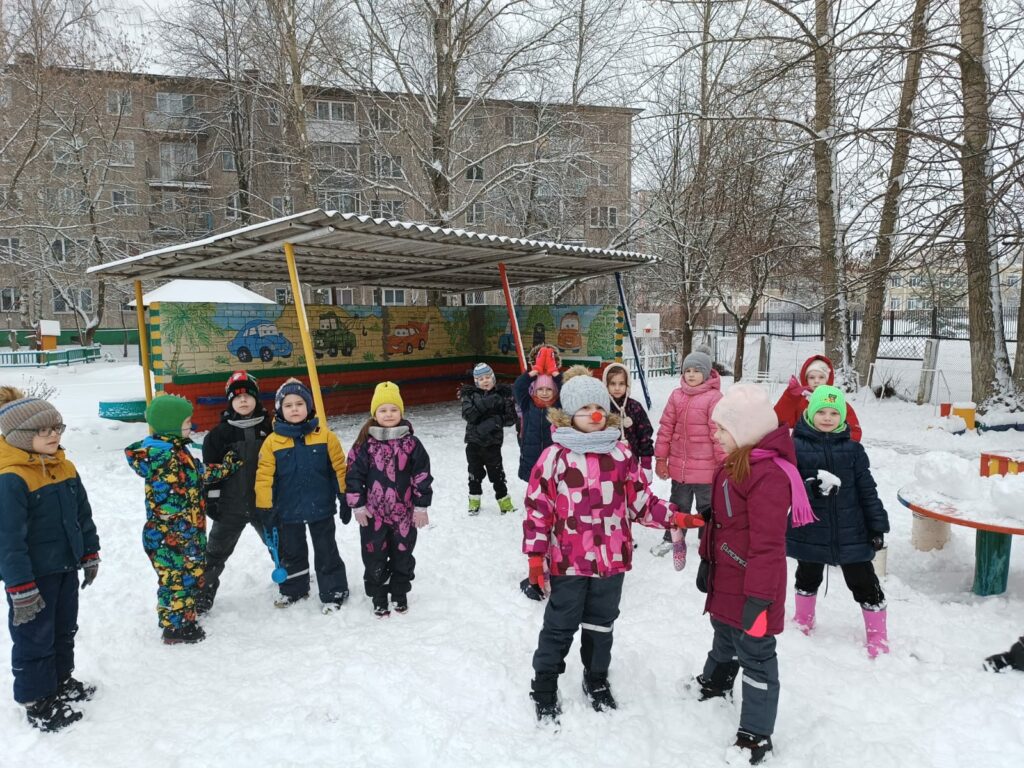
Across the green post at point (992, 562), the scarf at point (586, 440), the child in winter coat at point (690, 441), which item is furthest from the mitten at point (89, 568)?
the green post at point (992, 562)

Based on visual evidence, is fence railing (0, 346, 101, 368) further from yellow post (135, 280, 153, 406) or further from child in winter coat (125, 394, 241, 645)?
child in winter coat (125, 394, 241, 645)

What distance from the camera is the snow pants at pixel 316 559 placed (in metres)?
4.33

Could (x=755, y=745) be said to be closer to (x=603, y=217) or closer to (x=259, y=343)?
(x=259, y=343)

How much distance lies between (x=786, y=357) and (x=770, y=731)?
861 inches

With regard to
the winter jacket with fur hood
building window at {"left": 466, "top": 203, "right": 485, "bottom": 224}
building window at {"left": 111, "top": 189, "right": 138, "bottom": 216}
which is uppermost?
building window at {"left": 111, "top": 189, "right": 138, "bottom": 216}

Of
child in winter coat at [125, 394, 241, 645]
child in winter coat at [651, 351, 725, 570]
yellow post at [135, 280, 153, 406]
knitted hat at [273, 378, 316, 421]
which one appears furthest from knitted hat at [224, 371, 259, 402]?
yellow post at [135, 280, 153, 406]

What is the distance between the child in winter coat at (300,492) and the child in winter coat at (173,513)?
439 mm

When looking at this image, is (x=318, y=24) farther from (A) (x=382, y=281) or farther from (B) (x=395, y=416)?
(B) (x=395, y=416)

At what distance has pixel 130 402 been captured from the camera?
1024 centimetres

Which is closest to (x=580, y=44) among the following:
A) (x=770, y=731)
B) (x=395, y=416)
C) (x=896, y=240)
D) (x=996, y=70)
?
(x=896, y=240)

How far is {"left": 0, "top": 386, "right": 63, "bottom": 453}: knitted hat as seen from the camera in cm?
304

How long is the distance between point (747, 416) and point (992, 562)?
9.16 feet

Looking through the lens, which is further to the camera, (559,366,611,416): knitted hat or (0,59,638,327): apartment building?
(0,59,638,327): apartment building

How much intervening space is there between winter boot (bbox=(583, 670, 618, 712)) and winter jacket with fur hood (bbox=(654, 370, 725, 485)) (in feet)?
7.36
